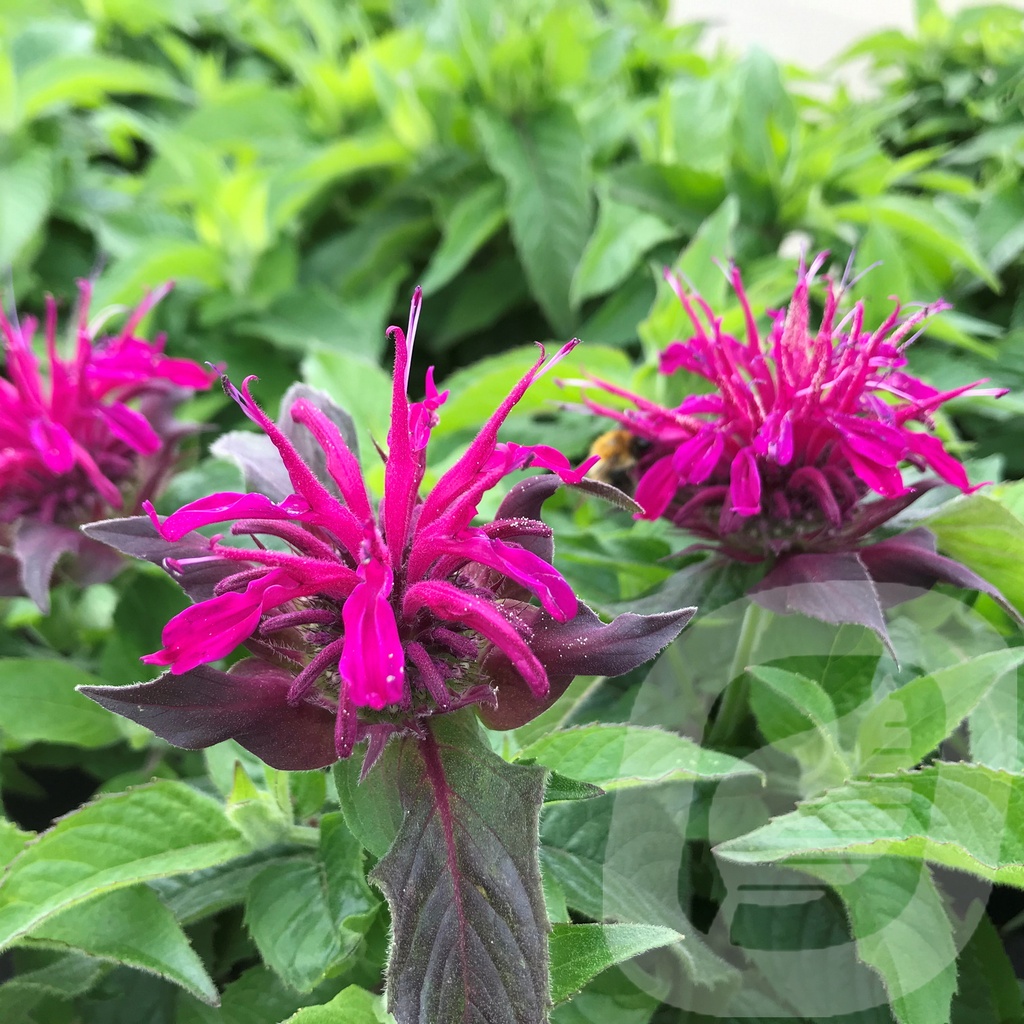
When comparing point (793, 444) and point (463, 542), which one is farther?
point (793, 444)

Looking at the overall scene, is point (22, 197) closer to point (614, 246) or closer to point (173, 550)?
point (614, 246)

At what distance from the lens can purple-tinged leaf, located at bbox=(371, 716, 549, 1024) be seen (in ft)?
0.89

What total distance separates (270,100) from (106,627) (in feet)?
2.39

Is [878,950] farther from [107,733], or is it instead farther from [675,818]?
[107,733]

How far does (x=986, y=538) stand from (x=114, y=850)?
424 mm

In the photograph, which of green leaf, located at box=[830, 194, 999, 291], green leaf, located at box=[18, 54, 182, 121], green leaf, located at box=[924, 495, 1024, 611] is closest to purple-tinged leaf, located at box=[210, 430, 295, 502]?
green leaf, located at box=[924, 495, 1024, 611]

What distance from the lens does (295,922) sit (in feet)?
1.20

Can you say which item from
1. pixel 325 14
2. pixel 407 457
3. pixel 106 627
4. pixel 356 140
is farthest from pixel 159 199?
pixel 407 457

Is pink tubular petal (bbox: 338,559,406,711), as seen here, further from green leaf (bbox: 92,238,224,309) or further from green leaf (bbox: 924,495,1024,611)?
green leaf (bbox: 92,238,224,309)

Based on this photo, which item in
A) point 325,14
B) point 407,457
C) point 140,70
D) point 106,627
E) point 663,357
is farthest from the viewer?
point 325,14

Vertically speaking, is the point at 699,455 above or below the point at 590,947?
above

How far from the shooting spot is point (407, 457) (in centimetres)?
33

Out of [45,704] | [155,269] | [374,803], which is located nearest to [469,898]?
[374,803]

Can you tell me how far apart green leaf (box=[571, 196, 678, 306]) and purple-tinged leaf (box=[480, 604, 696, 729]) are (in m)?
0.50
